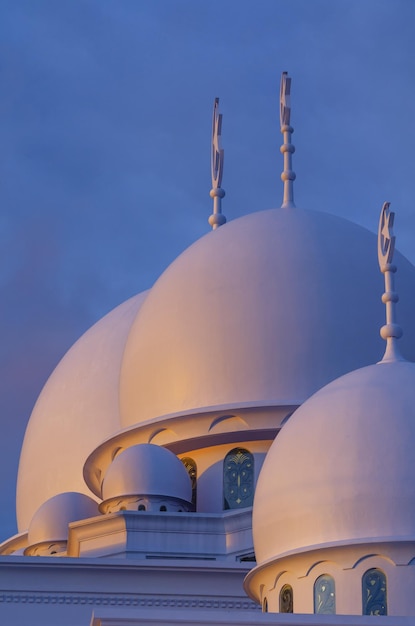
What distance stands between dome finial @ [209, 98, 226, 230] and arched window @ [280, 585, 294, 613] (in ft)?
46.8

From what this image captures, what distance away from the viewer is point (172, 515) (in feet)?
107

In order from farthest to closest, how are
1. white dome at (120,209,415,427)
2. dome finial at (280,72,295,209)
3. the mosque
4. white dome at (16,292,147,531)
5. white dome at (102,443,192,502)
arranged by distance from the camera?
white dome at (16,292,147,531) → dome finial at (280,72,295,209) → white dome at (120,209,415,427) → white dome at (102,443,192,502) → the mosque

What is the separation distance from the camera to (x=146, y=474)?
32.8 meters

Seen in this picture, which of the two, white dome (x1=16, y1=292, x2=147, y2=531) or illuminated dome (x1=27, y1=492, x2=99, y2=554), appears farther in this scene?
white dome (x1=16, y1=292, x2=147, y2=531)

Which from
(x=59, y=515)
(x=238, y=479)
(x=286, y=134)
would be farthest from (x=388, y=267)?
(x=286, y=134)

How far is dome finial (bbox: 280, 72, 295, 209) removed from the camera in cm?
3875

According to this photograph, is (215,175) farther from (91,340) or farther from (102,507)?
(102,507)

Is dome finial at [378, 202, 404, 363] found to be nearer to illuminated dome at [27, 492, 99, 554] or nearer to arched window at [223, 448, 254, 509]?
arched window at [223, 448, 254, 509]

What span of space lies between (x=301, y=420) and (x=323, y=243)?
29.5 ft

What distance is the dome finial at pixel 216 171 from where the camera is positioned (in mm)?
39688

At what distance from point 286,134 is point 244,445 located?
8.40 m

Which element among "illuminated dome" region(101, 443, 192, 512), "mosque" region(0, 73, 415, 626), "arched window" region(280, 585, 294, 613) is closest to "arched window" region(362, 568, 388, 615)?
"mosque" region(0, 73, 415, 626)

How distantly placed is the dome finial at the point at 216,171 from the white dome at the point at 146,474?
784cm

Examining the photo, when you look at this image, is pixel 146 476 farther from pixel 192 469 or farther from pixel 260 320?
pixel 260 320
